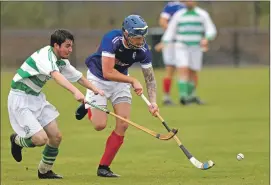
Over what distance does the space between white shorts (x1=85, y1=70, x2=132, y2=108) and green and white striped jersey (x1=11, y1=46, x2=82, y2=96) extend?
0.64 m

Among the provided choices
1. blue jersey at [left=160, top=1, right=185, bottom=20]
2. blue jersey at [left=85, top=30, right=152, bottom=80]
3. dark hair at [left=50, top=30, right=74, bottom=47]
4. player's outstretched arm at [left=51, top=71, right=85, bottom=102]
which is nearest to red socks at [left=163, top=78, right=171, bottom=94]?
blue jersey at [left=160, top=1, right=185, bottom=20]

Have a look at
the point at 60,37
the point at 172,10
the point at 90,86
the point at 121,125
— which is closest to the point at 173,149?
the point at 121,125

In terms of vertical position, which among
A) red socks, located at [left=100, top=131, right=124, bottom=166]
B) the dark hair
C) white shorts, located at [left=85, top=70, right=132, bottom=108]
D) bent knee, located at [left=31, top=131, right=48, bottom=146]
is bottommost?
red socks, located at [left=100, top=131, right=124, bottom=166]

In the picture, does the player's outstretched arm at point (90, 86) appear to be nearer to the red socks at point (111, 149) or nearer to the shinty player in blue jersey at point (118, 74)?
the shinty player in blue jersey at point (118, 74)

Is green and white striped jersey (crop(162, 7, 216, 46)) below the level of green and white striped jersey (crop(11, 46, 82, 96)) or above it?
below

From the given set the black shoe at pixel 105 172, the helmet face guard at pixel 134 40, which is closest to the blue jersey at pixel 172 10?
the black shoe at pixel 105 172

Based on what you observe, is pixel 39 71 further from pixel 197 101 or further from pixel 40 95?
pixel 197 101

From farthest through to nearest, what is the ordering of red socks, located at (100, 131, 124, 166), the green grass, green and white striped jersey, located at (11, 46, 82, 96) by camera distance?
red socks, located at (100, 131, 124, 166), the green grass, green and white striped jersey, located at (11, 46, 82, 96)

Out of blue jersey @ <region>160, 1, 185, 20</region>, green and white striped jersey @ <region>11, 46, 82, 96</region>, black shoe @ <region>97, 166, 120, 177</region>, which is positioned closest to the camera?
green and white striped jersey @ <region>11, 46, 82, 96</region>

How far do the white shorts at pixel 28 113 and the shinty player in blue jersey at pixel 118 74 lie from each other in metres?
0.75

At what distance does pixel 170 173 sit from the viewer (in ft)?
34.4

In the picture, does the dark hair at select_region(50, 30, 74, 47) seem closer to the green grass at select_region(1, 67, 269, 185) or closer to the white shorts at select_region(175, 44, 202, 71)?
the green grass at select_region(1, 67, 269, 185)

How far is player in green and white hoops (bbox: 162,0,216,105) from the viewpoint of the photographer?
63.5 feet

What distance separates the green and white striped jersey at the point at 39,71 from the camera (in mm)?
9617
